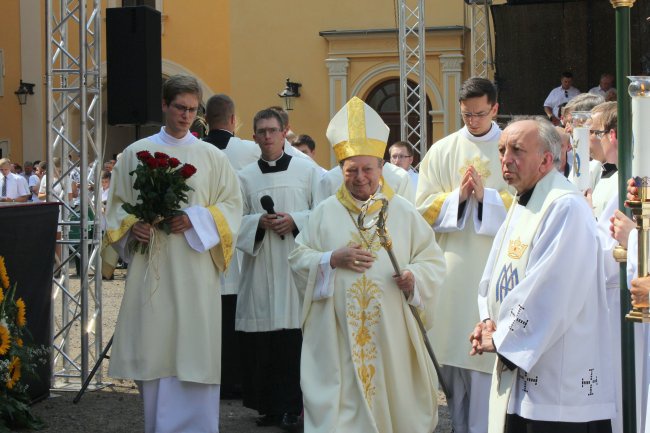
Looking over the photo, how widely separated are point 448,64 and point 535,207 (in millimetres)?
22720

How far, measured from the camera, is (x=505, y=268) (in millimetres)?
4953

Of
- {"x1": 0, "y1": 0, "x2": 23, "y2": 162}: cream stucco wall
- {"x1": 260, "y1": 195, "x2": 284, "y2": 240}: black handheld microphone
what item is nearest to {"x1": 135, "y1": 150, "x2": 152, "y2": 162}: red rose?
{"x1": 260, "y1": 195, "x2": 284, "y2": 240}: black handheld microphone

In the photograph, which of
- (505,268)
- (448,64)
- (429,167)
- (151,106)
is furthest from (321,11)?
(505,268)

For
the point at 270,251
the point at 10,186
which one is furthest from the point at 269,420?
the point at 10,186

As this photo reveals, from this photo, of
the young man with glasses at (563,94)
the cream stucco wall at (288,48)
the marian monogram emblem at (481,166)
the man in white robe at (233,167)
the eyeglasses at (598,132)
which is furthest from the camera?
the cream stucco wall at (288,48)

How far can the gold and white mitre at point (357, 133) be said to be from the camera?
5996mm

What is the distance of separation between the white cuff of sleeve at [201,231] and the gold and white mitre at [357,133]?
3.73ft

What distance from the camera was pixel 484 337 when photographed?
16.2 feet

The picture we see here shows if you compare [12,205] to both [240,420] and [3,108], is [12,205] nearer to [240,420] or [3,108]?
[240,420]

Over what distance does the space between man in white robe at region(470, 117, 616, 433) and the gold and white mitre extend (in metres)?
1.24

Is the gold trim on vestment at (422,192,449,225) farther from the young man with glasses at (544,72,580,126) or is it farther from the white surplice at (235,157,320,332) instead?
the young man with glasses at (544,72,580,126)

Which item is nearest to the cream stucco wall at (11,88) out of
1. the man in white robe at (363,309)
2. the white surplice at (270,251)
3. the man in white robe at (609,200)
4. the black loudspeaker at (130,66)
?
the black loudspeaker at (130,66)

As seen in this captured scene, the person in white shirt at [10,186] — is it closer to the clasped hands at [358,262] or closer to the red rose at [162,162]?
the red rose at [162,162]

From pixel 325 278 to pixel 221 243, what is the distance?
1271mm
